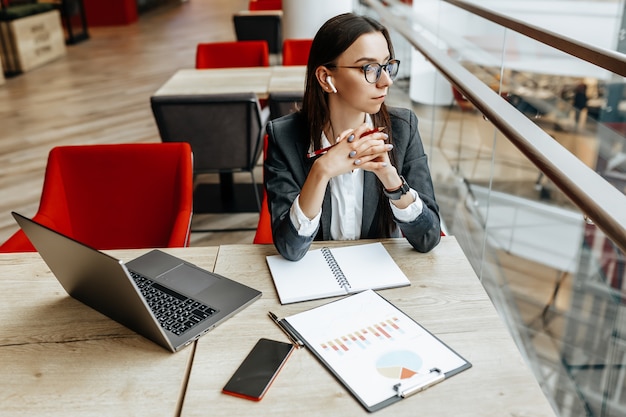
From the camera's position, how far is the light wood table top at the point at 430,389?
1.01m

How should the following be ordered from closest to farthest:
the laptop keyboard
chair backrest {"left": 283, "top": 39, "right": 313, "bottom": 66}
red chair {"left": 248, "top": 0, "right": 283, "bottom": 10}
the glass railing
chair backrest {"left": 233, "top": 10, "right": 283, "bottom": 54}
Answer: the laptop keyboard → the glass railing → chair backrest {"left": 283, "top": 39, "right": 313, "bottom": 66} → chair backrest {"left": 233, "top": 10, "right": 283, "bottom": 54} → red chair {"left": 248, "top": 0, "right": 283, "bottom": 10}

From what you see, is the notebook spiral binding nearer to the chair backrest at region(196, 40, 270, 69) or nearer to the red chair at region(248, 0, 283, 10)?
the chair backrest at region(196, 40, 270, 69)

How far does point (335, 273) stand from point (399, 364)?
1.23 feet

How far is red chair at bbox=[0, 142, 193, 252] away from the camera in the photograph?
220 cm

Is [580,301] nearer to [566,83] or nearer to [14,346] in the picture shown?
[14,346]

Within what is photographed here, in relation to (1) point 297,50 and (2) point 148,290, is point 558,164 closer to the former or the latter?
(2) point 148,290

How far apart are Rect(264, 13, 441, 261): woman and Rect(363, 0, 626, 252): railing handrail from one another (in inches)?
10.1

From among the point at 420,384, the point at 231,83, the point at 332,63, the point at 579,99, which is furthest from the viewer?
the point at 579,99

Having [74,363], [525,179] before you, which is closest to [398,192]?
[74,363]

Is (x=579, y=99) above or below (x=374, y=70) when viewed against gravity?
below

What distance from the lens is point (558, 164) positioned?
1204 millimetres

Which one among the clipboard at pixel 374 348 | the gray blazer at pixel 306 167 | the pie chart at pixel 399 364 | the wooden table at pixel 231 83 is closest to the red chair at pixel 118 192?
the gray blazer at pixel 306 167

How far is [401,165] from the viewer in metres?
1.73

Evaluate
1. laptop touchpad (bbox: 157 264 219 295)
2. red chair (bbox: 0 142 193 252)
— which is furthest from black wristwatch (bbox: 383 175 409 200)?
red chair (bbox: 0 142 193 252)
